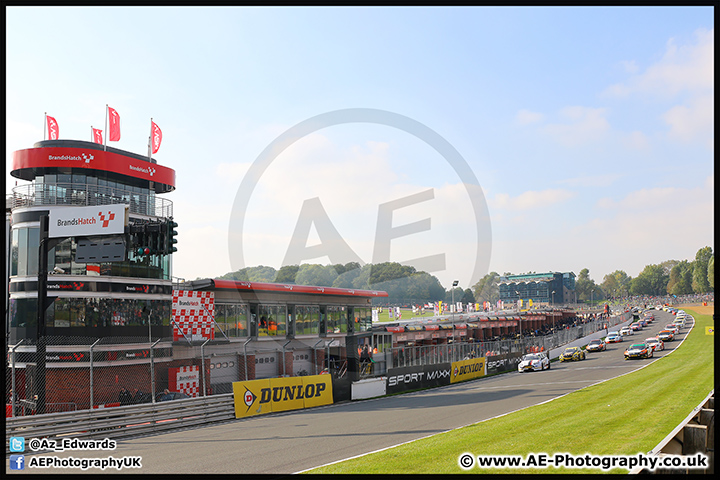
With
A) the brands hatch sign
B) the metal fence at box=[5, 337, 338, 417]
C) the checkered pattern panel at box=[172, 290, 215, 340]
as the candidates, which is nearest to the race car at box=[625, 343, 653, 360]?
the metal fence at box=[5, 337, 338, 417]

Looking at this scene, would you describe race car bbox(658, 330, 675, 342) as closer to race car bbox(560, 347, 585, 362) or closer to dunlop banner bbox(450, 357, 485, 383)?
race car bbox(560, 347, 585, 362)

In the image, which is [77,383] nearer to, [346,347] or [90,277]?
[90,277]

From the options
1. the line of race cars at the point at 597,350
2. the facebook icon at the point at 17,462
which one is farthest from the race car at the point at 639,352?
the facebook icon at the point at 17,462

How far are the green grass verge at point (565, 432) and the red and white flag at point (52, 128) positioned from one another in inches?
932

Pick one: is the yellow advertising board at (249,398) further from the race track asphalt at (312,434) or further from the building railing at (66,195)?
the building railing at (66,195)

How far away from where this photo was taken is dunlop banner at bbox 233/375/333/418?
19.8 meters

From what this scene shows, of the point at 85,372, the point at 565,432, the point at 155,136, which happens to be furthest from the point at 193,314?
the point at 565,432

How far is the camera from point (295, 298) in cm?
3684

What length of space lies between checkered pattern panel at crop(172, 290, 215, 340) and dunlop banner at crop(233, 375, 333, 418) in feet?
30.5

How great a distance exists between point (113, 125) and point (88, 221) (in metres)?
8.37

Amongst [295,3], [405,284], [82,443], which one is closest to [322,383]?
[82,443]

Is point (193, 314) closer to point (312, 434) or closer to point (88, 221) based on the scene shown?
point (88, 221)

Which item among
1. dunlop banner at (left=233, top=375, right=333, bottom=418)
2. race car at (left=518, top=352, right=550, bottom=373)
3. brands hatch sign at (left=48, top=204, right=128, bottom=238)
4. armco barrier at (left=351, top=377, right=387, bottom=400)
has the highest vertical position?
brands hatch sign at (left=48, top=204, right=128, bottom=238)
